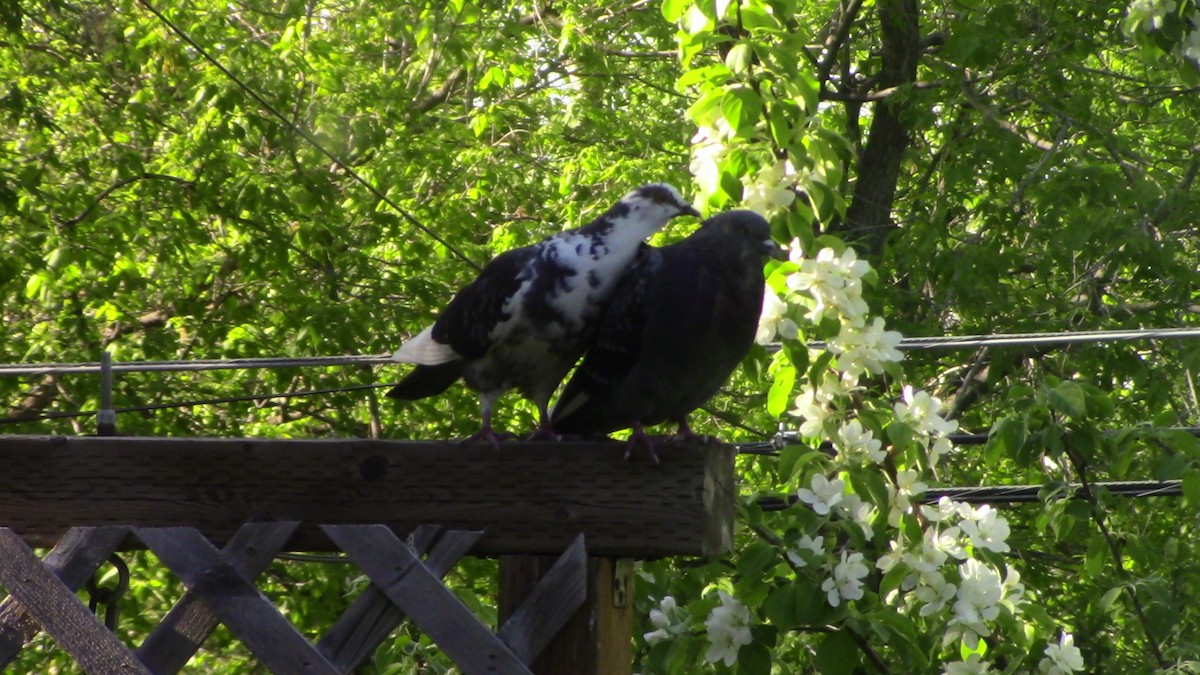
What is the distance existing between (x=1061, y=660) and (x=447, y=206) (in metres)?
4.20

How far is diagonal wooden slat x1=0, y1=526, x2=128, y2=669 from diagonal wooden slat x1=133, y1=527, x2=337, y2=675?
0.26 feet

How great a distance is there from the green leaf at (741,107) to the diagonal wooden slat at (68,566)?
1172 mm

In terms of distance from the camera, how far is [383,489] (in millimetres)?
1777

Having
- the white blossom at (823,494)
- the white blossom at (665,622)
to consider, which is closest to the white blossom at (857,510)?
the white blossom at (823,494)

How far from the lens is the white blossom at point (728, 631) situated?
8.13 ft

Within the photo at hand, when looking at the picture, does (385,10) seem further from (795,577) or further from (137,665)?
(137,665)

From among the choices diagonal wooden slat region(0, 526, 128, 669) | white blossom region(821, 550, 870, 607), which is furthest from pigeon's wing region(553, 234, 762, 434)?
diagonal wooden slat region(0, 526, 128, 669)

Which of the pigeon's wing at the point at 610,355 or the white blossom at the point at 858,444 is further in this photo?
the white blossom at the point at 858,444

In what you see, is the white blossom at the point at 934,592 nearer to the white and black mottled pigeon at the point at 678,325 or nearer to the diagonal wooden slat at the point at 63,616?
the white and black mottled pigeon at the point at 678,325

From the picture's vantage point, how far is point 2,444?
1820 millimetres

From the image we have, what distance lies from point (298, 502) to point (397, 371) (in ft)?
15.0

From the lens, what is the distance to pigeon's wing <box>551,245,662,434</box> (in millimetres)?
2133

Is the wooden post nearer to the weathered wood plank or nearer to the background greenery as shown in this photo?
the weathered wood plank

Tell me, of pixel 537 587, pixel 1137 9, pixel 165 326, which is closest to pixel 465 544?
pixel 537 587
